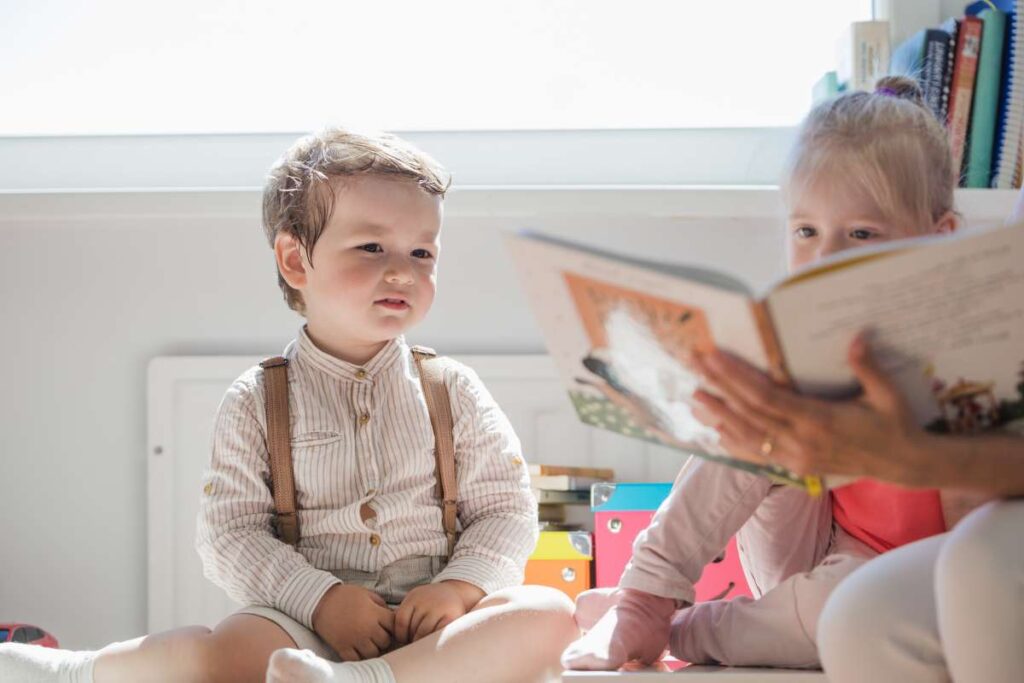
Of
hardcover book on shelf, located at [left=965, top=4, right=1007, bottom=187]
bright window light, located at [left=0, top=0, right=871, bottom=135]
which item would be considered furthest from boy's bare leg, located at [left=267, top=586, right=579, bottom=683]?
bright window light, located at [left=0, top=0, right=871, bottom=135]

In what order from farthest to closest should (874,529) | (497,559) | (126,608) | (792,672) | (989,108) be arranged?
(126,608), (989,108), (497,559), (874,529), (792,672)

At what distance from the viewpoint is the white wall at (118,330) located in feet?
5.72

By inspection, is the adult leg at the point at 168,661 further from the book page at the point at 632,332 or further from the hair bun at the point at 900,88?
the hair bun at the point at 900,88

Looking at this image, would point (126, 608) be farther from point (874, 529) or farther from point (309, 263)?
point (874, 529)

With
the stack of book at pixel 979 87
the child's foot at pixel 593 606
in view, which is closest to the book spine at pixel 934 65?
the stack of book at pixel 979 87

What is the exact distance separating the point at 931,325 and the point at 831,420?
0.28ft

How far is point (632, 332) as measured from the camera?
31.9 inches

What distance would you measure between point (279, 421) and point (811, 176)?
1.91 ft

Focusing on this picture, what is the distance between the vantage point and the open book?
732mm

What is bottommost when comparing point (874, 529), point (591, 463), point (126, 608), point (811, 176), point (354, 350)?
point (126, 608)

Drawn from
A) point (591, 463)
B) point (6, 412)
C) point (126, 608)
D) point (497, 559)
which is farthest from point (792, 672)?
point (6, 412)

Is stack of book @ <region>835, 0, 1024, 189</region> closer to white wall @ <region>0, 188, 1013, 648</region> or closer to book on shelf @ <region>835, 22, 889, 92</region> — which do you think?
book on shelf @ <region>835, 22, 889, 92</region>

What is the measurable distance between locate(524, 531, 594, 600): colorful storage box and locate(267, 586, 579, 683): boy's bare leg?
333mm

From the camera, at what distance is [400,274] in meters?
1.25
